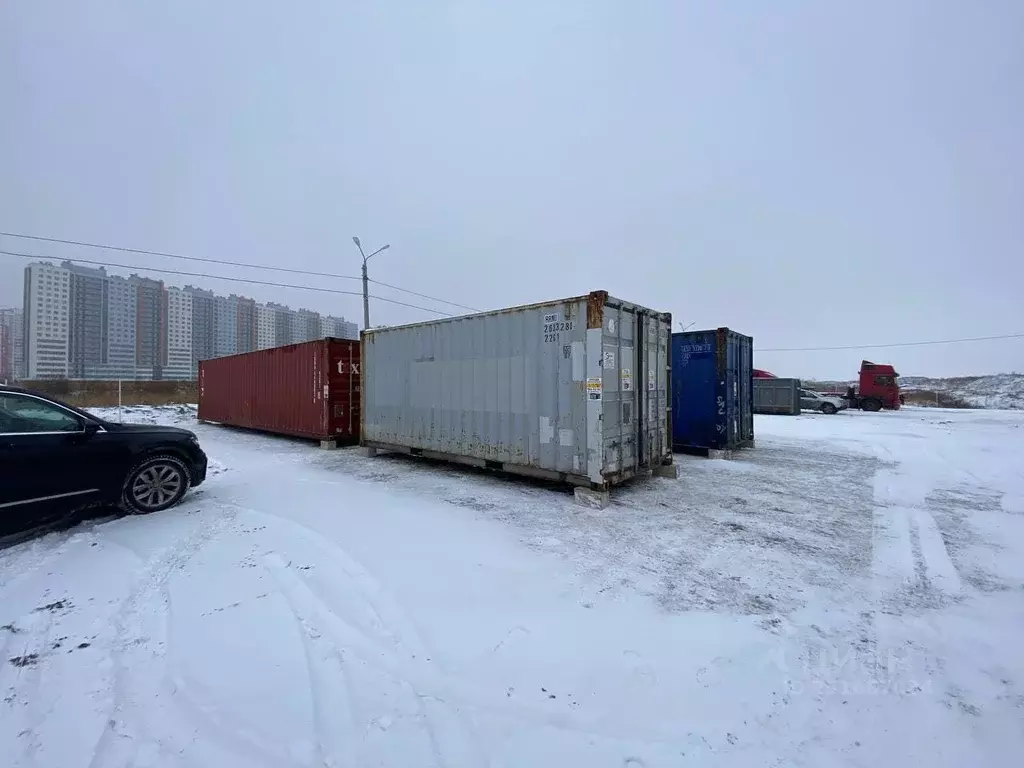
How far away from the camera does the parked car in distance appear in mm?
23922

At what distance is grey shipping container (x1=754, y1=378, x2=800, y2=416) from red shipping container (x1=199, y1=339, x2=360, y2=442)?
1994 cm

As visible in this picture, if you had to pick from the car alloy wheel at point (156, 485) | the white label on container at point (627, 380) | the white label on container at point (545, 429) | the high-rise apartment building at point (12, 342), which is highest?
the high-rise apartment building at point (12, 342)

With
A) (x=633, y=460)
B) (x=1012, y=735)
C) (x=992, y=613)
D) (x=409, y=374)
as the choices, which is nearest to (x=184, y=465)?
(x=409, y=374)

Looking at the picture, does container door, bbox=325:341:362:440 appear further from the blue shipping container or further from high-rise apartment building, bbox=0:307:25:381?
high-rise apartment building, bbox=0:307:25:381

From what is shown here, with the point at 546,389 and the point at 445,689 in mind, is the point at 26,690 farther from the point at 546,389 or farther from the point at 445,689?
the point at 546,389

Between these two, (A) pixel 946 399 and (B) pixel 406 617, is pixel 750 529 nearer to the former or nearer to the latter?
(B) pixel 406 617

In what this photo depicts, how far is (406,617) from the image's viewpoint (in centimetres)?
318

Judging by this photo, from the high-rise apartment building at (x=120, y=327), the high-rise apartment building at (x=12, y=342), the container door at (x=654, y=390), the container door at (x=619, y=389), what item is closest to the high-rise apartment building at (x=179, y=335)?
the high-rise apartment building at (x=120, y=327)

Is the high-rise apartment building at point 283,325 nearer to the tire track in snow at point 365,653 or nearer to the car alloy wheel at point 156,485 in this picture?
the car alloy wheel at point 156,485

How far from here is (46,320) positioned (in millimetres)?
34125

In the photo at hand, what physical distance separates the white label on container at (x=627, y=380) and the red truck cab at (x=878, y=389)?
2639cm

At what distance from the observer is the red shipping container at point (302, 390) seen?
1121cm

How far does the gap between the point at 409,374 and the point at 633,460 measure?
4373 millimetres

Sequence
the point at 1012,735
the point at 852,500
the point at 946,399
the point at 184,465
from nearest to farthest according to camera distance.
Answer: the point at 1012,735 → the point at 184,465 → the point at 852,500 → the point at 946,399
